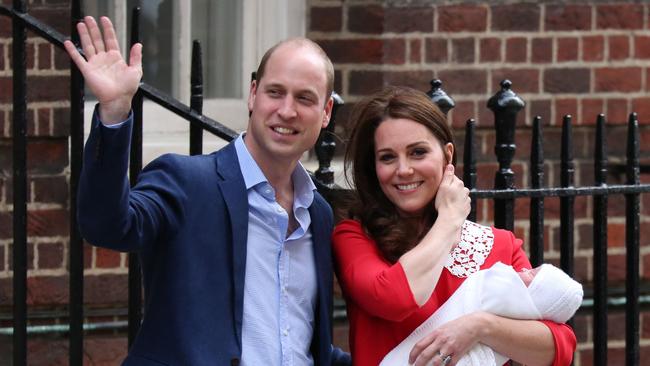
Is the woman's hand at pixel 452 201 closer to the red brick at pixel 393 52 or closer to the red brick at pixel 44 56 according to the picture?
the red brick at pixel 44 56

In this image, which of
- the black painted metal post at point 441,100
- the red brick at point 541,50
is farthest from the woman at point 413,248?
the red brick at point 541,50

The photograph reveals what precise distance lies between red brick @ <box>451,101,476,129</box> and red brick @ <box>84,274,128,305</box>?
1485 mm

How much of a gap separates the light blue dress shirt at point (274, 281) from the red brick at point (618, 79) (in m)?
2.80

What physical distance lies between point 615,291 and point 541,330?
8.70ft

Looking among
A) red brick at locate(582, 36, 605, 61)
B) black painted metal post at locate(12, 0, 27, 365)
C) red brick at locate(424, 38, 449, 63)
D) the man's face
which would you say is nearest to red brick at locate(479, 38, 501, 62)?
red brick at locate(424, 38, 449, 63)

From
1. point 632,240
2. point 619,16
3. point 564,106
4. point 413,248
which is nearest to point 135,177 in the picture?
point 413,248

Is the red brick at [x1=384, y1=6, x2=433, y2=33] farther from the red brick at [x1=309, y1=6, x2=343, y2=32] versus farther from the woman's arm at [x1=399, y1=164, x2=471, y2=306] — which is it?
the woman's arm at [x1=399, y1=164, x2=471, y2=306]

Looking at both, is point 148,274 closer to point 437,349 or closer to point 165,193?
point 165,193

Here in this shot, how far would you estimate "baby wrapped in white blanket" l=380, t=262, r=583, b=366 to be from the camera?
9.96ft

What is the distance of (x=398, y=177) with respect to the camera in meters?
3.12

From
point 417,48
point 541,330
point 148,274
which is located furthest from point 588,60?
point 148,274

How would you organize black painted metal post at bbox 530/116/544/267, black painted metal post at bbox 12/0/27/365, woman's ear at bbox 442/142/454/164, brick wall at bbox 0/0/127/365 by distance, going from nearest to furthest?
woman's ear at bbox 442/142/454/164
black painted metal post at bbox 12/0/27/365
black painted metal post at bbox 530/116/544/267
brick wall at bbox 0/0/127/365

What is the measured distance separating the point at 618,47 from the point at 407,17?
933 mm

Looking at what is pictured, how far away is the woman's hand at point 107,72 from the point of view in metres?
2.65
